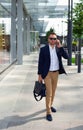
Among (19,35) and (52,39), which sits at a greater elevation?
(52,39)

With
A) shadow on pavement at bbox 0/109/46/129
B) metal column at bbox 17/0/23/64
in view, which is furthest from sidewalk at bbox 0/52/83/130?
metal column at bbox 17/0/23/64

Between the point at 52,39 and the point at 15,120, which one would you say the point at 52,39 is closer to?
the point at 52,39

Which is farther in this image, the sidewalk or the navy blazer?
the navy blazer

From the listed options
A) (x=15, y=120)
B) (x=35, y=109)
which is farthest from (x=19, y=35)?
(x=15, y=120)

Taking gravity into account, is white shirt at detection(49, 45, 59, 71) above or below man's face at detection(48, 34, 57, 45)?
below

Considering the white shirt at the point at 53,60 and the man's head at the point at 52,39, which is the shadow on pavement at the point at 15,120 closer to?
the white shirt at the point at 53,60

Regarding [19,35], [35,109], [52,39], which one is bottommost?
[35,109]

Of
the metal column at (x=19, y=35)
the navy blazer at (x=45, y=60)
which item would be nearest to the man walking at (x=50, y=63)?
the navy blazer at (x=45, y=60)

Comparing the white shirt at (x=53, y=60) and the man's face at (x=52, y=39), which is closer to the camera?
the man's face at (x=52, y=39)

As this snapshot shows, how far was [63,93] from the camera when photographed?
13.2 meters

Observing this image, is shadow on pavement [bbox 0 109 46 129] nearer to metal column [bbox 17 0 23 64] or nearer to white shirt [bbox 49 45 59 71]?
white shirt [bbox 49 45 59 71]

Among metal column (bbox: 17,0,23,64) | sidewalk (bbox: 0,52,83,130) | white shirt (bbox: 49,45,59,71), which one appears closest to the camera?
sidewalk (bbox: 0,52,83,130)

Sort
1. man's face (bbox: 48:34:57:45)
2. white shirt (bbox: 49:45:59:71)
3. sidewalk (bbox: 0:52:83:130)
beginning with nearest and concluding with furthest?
sidewalk (bbox: 0:52:83:130), man's face (bbox: 48:34:57:45), white shirt (bbox: 49:45:59:71)

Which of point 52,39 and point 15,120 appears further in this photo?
point 52,39
